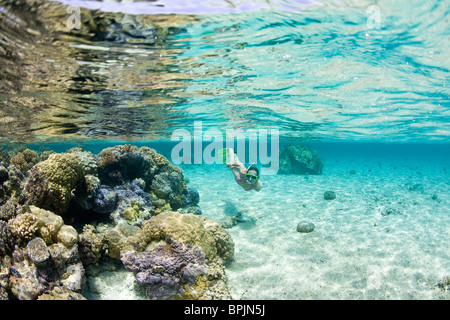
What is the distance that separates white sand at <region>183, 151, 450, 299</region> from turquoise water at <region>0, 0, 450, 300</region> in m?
0.05

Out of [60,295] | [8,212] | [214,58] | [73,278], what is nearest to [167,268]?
[73,278]

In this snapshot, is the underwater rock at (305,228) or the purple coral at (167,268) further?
the underwater rock at (305,228)

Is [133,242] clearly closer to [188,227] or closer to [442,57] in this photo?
[188,227]

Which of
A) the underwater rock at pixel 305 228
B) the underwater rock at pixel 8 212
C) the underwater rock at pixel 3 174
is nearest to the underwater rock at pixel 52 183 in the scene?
the underwater rock at pixel 8 212

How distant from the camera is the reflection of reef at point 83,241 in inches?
175

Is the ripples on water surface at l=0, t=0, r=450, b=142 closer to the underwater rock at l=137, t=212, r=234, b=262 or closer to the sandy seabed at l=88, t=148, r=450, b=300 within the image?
the underwater rock at l=137, t=212, r=234, b=262

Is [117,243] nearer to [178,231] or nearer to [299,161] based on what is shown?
[178,231]

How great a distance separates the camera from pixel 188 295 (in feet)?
16.4

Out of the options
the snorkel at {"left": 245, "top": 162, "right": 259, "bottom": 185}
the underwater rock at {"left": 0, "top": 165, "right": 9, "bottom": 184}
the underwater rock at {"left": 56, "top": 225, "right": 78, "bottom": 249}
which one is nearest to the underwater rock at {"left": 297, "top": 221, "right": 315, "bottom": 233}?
the snorkel at {"left": 245, "top": 162, "right": 259, "bottom": 185}

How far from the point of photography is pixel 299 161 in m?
26.5

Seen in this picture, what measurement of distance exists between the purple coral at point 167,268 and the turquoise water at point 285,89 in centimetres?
70

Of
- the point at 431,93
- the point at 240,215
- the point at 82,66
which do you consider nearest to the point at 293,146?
the point at 431,93

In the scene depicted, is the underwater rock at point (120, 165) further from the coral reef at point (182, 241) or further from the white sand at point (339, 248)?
the white sand at point (339, 248)

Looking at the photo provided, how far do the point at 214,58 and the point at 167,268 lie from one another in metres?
6.83
